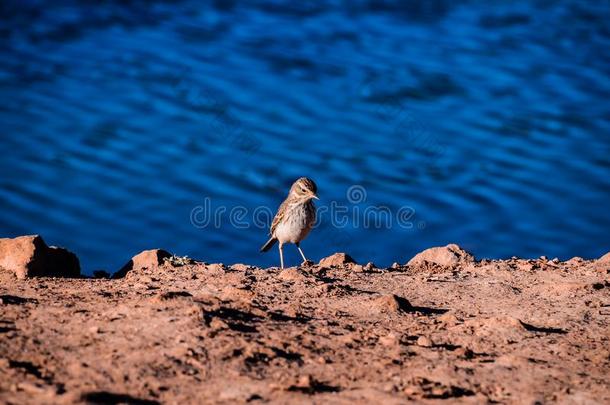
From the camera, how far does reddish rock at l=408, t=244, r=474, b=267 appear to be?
37.0 feet

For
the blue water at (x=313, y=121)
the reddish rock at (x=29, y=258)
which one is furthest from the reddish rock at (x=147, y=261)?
the blue water at (x=313, y=121)

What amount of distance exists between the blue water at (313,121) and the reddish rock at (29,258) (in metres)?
6.76

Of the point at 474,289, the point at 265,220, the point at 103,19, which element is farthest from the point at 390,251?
the point at 103,19

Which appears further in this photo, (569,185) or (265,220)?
(569,185)

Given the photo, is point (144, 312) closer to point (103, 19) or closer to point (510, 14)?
point (103, 19)

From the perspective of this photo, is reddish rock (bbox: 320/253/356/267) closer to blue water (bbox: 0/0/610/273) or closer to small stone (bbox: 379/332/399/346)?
small stone (bbox: 379/332/399/346)

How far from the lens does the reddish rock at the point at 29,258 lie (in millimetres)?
10008

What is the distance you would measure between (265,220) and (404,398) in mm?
12370

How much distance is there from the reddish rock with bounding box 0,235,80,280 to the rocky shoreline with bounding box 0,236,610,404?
15 mm

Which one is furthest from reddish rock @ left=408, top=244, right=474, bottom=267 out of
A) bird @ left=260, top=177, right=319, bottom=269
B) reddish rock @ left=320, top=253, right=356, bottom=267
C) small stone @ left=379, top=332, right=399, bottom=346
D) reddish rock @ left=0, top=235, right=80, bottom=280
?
reddish rock @ left=0, top=235, right=80, bottom=280

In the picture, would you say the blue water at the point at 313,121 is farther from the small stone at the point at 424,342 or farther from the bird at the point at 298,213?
the small stone at the point at 424,342

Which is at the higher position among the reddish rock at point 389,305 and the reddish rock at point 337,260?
the reddish rock at point 337,260

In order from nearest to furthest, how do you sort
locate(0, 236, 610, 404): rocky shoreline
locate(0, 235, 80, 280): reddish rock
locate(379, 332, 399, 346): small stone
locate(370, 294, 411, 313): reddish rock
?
1. locate(0, 236, 610, 404): rocky shoreline
2. locate(379, 332, 399, 346): small stone
3. locate(370, 294, 411, 313): reddish rock
4. locate(0, 235, 80, 280): reddish rock

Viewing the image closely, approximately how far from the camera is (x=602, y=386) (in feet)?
24.9
